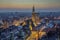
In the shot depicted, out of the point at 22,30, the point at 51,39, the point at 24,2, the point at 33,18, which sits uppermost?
the point at 24,2

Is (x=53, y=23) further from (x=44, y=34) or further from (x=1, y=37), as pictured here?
(x=1, y=37)

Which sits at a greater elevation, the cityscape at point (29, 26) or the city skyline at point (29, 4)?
the city skyline at point (29, 4)

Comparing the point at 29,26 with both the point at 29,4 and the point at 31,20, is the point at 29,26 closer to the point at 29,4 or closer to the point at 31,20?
the point at 31,20

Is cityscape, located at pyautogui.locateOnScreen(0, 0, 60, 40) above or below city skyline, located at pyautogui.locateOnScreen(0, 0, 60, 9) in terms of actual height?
below

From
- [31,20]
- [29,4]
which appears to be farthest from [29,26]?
[29,4]

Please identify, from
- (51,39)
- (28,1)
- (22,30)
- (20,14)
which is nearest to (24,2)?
(28,1)

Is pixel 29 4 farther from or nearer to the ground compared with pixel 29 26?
farther from the ground
